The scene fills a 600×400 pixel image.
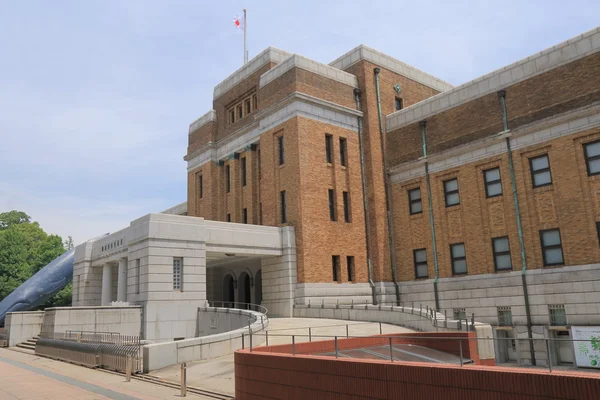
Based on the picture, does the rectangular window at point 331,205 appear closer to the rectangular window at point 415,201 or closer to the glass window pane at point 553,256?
the rectangular window at point 415,201

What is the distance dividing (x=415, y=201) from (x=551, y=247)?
9.43 metres

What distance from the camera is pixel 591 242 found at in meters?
24.5

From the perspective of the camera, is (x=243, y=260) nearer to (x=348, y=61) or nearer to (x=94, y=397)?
(x=348, y=61)

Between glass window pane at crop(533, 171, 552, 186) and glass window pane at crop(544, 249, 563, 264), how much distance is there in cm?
357

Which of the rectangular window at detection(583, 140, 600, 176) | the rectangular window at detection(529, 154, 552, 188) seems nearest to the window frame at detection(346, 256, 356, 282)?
the rectangular window at detection(529, 154, 552, 188)

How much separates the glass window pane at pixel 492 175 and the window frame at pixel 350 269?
31.8 ft

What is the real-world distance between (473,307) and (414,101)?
16.9 m

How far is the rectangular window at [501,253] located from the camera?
28172 millimetres

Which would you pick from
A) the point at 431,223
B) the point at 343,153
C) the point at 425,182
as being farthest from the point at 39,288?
the point at 425,182

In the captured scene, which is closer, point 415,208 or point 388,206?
point 415,208

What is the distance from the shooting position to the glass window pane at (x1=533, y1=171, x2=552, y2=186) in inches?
1058

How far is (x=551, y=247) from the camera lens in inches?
1033

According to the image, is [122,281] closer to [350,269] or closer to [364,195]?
[350,269]

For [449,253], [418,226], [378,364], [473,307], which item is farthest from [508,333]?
[378,364]
